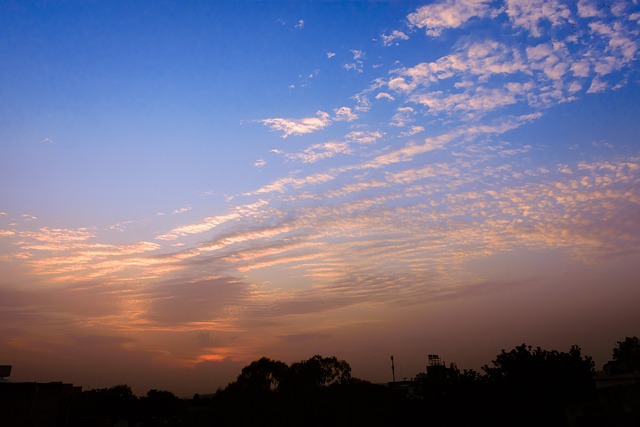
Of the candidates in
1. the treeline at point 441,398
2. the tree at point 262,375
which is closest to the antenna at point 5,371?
the treeline at point 441,398

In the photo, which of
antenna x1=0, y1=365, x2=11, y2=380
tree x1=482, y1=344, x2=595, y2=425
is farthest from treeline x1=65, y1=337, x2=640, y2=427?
antenna x1=0, y1=365, x2=11, y2=380

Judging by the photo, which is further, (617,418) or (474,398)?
(474,398)

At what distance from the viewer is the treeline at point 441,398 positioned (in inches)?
1302

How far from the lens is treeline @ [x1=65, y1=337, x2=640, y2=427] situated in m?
33.1

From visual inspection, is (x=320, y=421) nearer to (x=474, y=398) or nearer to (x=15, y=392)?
(x=474, y=398)

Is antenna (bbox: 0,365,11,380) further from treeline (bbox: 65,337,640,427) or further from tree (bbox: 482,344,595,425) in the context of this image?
tree (bbox: 482,344,595,425)

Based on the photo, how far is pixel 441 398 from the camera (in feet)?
137

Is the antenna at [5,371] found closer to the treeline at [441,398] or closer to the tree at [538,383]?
the treeline at [441,398]

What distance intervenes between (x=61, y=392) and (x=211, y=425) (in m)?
20.8

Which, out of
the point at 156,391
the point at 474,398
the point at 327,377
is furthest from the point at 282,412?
the point at 156,391

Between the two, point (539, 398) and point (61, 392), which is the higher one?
point (61, 392)

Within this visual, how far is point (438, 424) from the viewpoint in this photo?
41281 millimetres

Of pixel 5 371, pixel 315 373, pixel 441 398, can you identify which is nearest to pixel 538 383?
pixel 441 398

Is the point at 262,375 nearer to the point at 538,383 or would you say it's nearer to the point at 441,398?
the point at 441,398
